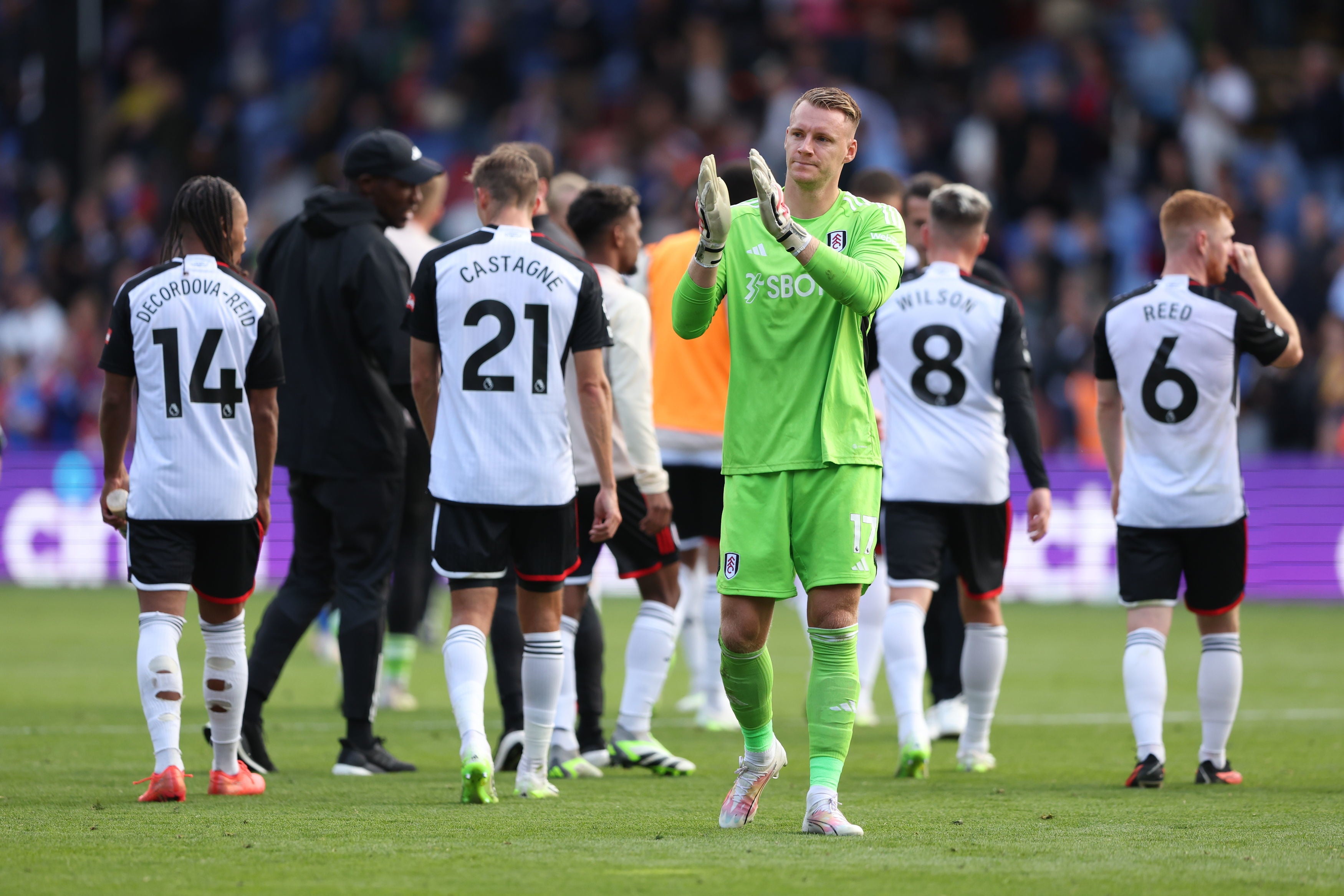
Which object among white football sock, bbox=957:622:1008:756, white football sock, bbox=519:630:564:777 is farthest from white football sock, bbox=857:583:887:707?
white football sock, bbox=519:630:564:777

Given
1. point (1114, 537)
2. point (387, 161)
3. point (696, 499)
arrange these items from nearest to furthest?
point (387, 161), point (696, 499), point (1114, 537)

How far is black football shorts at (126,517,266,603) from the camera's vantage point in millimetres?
6516

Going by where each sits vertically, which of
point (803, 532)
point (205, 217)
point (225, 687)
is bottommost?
point (225, 687)

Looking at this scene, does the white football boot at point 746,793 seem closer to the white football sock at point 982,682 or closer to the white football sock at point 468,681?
the white football sock at point 468,681

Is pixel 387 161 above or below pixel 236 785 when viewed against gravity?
above

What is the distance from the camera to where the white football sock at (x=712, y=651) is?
9.19m

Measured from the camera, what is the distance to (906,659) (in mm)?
7656

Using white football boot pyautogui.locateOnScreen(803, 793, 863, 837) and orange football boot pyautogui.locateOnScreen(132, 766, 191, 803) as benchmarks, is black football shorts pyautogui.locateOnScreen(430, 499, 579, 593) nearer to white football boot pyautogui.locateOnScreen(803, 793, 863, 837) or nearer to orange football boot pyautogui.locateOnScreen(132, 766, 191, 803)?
orange football boot pyautogui.locateOnScreen(132, 766, 191, 803)

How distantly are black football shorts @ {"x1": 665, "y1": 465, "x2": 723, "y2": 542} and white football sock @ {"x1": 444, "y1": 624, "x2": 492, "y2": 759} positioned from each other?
7.41ft

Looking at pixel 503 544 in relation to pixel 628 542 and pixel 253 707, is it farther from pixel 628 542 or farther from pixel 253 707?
pixel 253 707

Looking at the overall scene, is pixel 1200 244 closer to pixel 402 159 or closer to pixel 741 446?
pixel 741 446

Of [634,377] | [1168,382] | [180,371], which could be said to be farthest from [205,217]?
[1168,382]

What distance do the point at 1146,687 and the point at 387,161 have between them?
12.6 ft

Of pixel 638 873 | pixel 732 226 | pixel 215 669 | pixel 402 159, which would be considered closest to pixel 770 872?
pixel 638 873
